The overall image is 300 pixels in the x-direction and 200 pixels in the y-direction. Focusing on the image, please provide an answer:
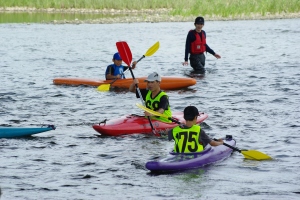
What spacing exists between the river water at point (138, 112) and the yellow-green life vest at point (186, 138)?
1.08 ft

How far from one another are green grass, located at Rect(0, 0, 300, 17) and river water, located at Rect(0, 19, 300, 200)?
1004 centimetres

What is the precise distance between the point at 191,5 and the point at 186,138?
3054 centimetres

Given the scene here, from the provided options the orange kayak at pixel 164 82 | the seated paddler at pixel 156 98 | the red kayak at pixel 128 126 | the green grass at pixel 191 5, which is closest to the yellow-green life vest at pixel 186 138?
the seated paddler at pixel 156 98

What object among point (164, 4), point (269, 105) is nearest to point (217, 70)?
point (269, 105)

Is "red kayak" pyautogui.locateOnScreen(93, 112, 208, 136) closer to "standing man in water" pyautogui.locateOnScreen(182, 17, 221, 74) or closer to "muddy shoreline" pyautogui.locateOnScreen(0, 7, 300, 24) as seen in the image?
"standing man in water" pyautogui.locateOnScreen(182, 17, 221, 74)

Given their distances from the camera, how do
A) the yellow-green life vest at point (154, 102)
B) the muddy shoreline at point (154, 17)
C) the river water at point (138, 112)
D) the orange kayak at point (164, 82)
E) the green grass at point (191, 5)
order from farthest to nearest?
the green grass at point (191, 5)
the muddy shoreline at point (154, 17)
the orange kayak at point (164, 82)
the yellow-green life vest at point (154, 102)
the river water at point (138, 112)

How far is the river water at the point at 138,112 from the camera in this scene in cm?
785

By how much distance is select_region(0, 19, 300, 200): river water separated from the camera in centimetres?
785

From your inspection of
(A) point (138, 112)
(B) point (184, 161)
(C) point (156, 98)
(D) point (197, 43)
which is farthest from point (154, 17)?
(B) point (184, 161)

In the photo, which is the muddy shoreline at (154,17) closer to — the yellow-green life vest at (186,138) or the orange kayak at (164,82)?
the orange kayak at (164,82)

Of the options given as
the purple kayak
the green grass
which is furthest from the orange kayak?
the green grass

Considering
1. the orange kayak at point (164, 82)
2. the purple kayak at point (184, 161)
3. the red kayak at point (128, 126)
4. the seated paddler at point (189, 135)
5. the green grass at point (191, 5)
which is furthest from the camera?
the green grass at point (191, 5)

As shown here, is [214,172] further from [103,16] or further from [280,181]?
[103,16]

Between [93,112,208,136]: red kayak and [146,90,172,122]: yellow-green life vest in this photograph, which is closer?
[146,90,172,122]: yellow-green life vest
